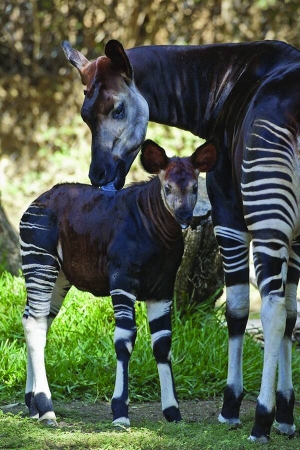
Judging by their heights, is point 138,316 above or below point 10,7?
below

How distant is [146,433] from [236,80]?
2042 mm

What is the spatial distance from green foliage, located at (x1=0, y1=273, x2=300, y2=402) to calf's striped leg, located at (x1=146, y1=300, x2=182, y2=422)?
41.1 inches

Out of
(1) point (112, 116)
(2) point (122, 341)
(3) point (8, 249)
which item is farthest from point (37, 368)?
(3) point (8, 249)

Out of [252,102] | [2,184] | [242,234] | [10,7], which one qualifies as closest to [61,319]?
[242,234]

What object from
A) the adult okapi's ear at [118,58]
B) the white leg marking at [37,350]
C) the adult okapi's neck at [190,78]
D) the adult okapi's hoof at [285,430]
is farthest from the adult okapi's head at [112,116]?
the adult okapi's hoof at [285,430]

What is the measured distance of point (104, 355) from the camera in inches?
230

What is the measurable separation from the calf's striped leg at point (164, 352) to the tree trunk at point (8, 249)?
345 centimetres

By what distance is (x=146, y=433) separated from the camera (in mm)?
4043

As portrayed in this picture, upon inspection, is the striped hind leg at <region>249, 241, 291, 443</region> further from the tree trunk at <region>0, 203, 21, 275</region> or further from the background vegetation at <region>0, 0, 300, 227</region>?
the background vegetation at <region>0, 0, 300, 227</region>

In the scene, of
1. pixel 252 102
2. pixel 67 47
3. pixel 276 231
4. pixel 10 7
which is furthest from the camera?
pixel 10 7

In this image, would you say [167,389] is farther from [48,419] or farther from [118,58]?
[118,58]

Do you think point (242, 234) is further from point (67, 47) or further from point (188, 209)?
point (67, 47)

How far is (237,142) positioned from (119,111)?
673mm

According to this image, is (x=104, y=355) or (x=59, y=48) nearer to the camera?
(x=104, y=355)
